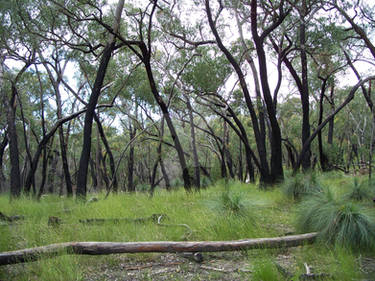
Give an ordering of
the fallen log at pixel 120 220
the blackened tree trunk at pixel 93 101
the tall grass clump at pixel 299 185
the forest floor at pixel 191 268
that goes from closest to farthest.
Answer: the forest floor at pixel 191 268, the fallen log at pixel 120 220, the tall grass clump at pixel 299 185, the blackened tree trunk at pixel 93 101

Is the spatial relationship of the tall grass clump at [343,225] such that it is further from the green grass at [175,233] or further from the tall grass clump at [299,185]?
the tall grass clump at [299,185]

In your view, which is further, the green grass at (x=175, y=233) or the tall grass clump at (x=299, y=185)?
the tall grass clump at (x=299, y=185)

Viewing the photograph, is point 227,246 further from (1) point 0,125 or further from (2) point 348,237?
(1) point 0,125

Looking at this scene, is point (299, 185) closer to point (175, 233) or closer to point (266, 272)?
point (175, 233)

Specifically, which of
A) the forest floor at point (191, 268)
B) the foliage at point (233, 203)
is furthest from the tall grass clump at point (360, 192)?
the forest floor at point (191, 268)

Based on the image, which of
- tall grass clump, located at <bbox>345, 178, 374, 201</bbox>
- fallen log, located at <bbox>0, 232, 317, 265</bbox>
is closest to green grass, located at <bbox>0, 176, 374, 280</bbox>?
fallen log, located at <bbox>0, 232, 317, 265</bbox>

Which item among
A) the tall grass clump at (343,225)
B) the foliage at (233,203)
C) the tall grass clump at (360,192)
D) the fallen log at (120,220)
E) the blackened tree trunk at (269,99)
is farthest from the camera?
the blackened tree trunk at (269,99)

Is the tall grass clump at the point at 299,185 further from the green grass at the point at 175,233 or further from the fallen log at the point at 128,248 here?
the fallen log at the point at 128,248

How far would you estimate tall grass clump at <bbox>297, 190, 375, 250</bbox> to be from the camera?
11.4 ft

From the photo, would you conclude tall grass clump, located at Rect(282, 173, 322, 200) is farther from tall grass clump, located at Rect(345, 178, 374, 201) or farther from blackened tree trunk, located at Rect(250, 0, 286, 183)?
blackened tree trunk, located at Rect(250, 0, 286, 183)

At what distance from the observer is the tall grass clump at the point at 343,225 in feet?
11.4

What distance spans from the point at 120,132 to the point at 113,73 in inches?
554

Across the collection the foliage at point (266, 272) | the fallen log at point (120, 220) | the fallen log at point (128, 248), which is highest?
the fallen log at point (120, 220)

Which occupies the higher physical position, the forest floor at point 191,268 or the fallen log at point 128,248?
the fallen log at point 128,248
